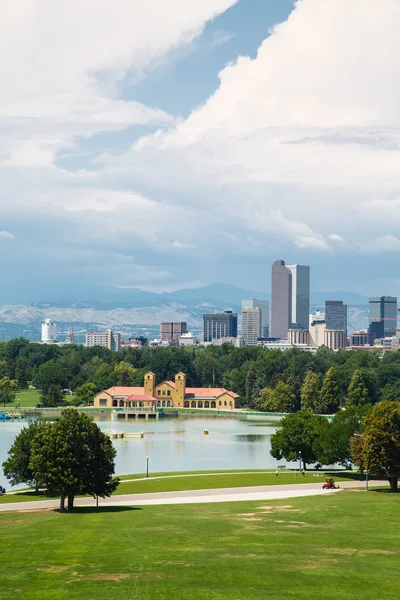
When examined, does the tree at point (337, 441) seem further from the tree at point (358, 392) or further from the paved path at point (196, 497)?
the tree at point (358, 392)

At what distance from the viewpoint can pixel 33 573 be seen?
25.8 metres

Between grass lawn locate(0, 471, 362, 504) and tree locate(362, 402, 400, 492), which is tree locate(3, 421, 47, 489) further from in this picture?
tree locate(362, 402, 400, 492)

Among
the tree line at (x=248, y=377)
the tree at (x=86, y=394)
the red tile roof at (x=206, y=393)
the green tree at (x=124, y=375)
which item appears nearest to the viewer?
the tree line at (x=248, y=377)

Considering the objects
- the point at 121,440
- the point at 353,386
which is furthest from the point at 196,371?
the point at 121,440

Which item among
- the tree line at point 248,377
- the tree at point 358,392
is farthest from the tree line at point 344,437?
the tree line at point 248,377

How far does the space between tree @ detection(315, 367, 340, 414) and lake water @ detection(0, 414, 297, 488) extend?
10.7 m

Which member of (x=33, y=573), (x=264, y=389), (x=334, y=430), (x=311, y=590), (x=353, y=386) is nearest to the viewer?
(x=311, y=590)

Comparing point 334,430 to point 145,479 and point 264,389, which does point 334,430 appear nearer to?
point 145,479

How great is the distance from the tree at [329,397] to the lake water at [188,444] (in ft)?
35.0

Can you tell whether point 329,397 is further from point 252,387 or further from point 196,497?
point 196,497

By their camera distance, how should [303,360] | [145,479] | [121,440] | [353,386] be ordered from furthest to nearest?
[303,360], [353,386], [121,440], [145,479]

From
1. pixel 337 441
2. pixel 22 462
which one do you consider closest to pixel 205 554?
pixel 22 462

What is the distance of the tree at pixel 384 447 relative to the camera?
51.6 meters

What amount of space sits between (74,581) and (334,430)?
4260cm
